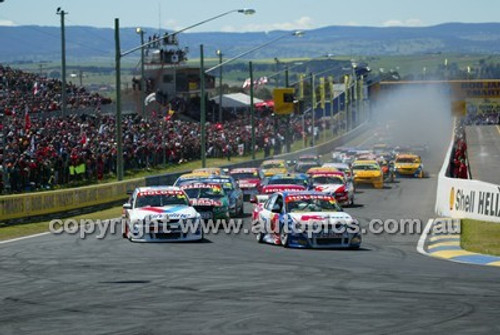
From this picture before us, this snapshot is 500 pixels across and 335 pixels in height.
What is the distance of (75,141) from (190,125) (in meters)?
28.3

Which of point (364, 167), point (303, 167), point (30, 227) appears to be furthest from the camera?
point (303, 167)

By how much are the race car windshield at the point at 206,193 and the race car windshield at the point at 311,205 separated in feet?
21.5

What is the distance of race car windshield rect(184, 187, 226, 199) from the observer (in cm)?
3112

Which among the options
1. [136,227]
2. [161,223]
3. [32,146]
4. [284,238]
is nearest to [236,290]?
[284,238]

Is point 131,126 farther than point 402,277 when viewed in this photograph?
Yes

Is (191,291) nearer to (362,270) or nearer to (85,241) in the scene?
(362,270)

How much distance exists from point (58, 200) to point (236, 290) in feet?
64.1

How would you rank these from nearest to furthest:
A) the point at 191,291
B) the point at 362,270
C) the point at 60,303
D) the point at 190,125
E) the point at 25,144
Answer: the point at 60,303
the point at 191,291
the point at 362,270
the point at 25,144
the point at 190,125

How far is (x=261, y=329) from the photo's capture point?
12.4 meters

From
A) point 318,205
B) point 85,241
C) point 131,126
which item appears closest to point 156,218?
point 85,241

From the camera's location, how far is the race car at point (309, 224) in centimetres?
2352

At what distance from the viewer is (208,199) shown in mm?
30594

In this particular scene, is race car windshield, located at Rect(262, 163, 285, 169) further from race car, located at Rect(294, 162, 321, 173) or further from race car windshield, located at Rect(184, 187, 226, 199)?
race car windshield, located at Rect(184, 187, 226, 199)

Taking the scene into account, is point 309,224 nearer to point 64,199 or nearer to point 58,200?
point 58,200
